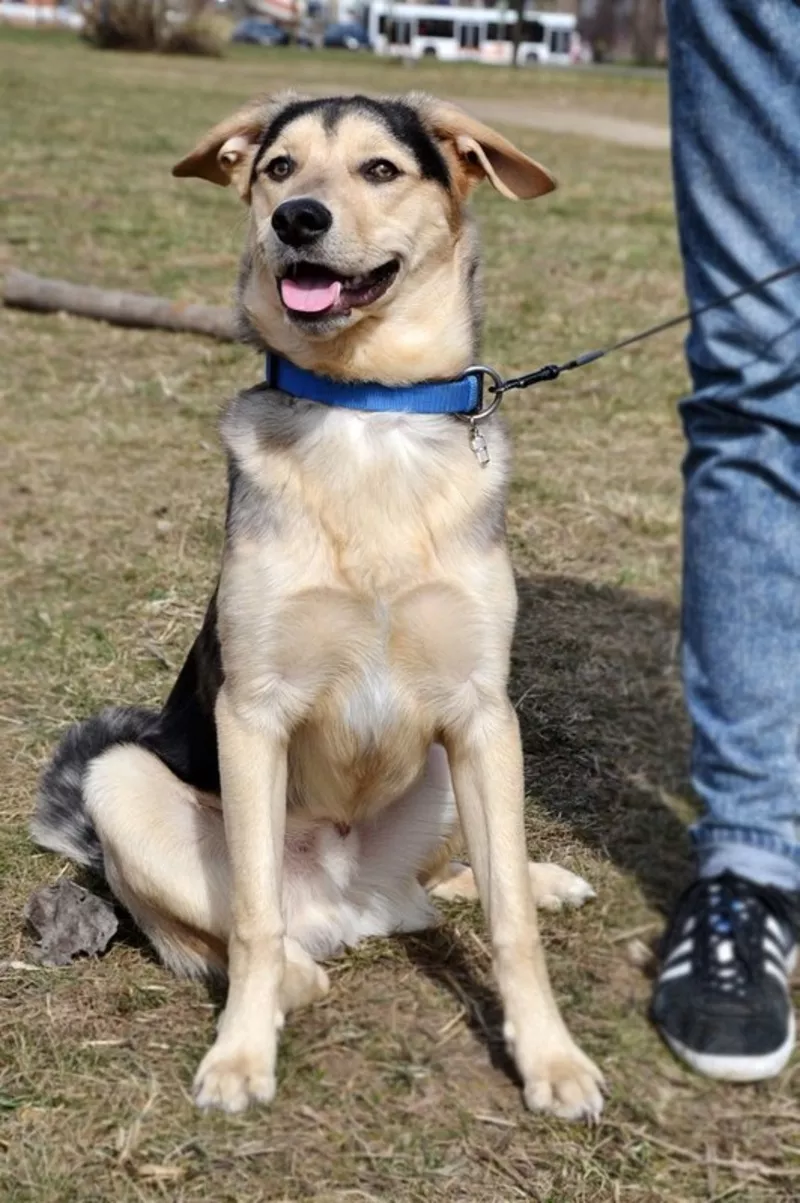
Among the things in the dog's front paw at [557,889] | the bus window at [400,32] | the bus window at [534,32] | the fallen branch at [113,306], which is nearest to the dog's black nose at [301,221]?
A: the dog's front paw at [557,889]

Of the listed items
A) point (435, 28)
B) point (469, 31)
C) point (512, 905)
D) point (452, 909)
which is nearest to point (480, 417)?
point (512, 905)

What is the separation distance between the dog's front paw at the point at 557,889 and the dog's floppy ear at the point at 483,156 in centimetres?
137

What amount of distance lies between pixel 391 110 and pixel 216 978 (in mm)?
1743

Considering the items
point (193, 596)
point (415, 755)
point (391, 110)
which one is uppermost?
point (391, 110)

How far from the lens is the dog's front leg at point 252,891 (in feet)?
8.42

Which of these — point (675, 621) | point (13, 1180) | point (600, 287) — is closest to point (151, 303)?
point (600, 287)

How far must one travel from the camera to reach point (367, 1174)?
233 cm

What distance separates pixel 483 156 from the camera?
9.52 ft

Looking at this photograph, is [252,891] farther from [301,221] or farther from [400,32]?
[400,32]

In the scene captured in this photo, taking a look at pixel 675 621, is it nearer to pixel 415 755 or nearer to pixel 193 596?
pixel 193 596

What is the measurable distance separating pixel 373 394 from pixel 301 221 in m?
0.37

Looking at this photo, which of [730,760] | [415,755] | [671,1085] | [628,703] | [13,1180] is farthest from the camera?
[628,703]

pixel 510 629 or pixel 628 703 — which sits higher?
pixel 510 629

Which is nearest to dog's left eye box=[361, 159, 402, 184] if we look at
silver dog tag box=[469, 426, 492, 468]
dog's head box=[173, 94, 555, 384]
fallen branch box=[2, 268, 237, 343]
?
dog's head box=[173, 94, 555, 384]
